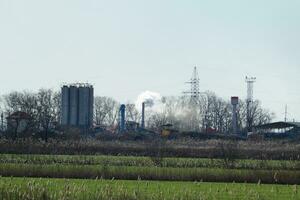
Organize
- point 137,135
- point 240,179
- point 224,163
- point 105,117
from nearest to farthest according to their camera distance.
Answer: point 240,179
point 224,163
point 137,135
point 105,117

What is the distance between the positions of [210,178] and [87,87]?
79914mm

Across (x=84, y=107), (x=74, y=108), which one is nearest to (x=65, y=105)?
(x=74, y=108)

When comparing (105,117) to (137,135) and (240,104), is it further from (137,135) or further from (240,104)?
Result: (137,135)

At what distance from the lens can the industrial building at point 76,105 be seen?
112m

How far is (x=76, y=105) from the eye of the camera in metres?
113

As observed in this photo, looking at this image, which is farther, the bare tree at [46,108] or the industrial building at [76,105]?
the industrial building at [76,105]

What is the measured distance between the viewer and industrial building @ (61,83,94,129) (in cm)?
11206

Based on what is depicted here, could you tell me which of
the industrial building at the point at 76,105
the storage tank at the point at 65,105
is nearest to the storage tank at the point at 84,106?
the industrial building at the point at 76,105

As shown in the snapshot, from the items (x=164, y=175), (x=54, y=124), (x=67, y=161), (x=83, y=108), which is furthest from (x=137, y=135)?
(x=164, y=175)

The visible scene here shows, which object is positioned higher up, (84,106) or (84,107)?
(84,106)

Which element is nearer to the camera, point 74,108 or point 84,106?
point 74,108

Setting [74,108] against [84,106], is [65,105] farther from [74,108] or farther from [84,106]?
[84,106]

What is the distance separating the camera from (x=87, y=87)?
11438 centimetres

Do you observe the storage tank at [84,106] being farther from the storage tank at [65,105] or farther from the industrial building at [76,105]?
the storage tank at [65,105]
